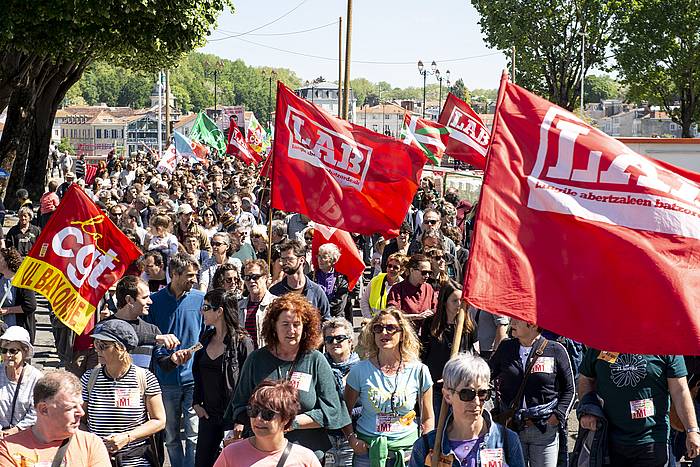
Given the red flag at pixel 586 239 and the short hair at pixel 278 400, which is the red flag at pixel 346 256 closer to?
the short hair at pixel 278 400

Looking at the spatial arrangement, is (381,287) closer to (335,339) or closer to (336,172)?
(336,172)

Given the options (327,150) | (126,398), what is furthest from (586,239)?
(327,150)

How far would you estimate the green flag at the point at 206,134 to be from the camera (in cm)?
3359

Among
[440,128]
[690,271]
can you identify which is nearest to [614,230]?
[690,271]

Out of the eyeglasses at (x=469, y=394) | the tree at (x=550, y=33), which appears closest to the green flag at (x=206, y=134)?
the tree at (x=550, y=33)

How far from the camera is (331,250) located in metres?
10.7

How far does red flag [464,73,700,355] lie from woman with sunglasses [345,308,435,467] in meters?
1.63

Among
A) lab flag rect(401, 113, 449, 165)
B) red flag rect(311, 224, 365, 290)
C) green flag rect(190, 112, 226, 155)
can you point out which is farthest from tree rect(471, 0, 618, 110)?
red flag rect(311, 224, 365, 290)

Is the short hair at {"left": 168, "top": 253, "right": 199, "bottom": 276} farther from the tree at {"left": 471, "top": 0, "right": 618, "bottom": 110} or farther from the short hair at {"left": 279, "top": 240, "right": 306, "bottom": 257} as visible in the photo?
the tree at {"left": 471, "top": 0, "right": 618, "bottom": 110}

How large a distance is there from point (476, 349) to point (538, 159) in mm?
3145

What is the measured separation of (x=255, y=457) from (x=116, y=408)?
152cm

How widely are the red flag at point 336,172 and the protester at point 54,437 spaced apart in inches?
185

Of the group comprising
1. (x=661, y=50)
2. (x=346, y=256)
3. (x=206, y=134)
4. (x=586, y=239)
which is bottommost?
(x=346, y=256)

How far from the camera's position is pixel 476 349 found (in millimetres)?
8055
